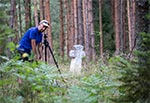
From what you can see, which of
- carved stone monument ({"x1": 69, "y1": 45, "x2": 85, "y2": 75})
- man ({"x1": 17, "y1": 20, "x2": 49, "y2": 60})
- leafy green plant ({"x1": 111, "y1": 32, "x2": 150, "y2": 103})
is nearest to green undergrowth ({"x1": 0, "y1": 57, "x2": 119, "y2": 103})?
leafy green plant ({"x1": 111, "y1": 32, "x2": 150, "y2": 103})

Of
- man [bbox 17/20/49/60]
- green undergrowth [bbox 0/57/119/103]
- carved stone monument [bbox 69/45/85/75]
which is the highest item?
man [bbox 17/20/49/60]

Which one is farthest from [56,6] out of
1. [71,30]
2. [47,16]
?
[47,16]

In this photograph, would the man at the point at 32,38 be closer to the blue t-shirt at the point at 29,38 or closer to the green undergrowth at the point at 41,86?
the blue t-shirt at the point at 29,38

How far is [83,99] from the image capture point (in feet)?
12.4

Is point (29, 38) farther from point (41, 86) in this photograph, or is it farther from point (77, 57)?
point (77, 57)

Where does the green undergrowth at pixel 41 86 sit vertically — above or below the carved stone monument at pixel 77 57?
above

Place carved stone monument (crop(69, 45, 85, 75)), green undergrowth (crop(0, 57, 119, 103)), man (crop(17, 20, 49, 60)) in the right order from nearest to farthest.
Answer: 1. green undergrowth (crop(0, 57, 119, 103))
2. man (crop(17, 20, 49, 60))
3. carved stone monument (crop(69, 45, 85, 75))

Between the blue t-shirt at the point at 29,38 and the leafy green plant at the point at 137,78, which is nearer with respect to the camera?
the leafy green plant at the point at 137,78

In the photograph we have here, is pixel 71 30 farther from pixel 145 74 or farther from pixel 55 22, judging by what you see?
pixel 145 74

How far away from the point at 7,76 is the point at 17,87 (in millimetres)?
784

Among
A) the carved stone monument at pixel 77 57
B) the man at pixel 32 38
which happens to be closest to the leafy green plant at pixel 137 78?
the man at pixel 32 38

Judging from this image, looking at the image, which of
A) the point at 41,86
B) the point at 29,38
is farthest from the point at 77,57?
the point at 41,86

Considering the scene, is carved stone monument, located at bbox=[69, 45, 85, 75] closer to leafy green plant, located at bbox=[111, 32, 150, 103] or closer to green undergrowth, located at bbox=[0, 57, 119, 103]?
green undergrowth, located at bbox=[0, 57, 119, 103]

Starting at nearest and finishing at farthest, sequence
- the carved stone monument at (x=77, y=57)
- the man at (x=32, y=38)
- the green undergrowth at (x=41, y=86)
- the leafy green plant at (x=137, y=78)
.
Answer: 1. the leafy green plant at (x=137, y=78)
2. the green undergrowth at (x=41, y=86)
3. the man at (x=32, y=38)
4. the carved stone monument at (x=77, y=57)
